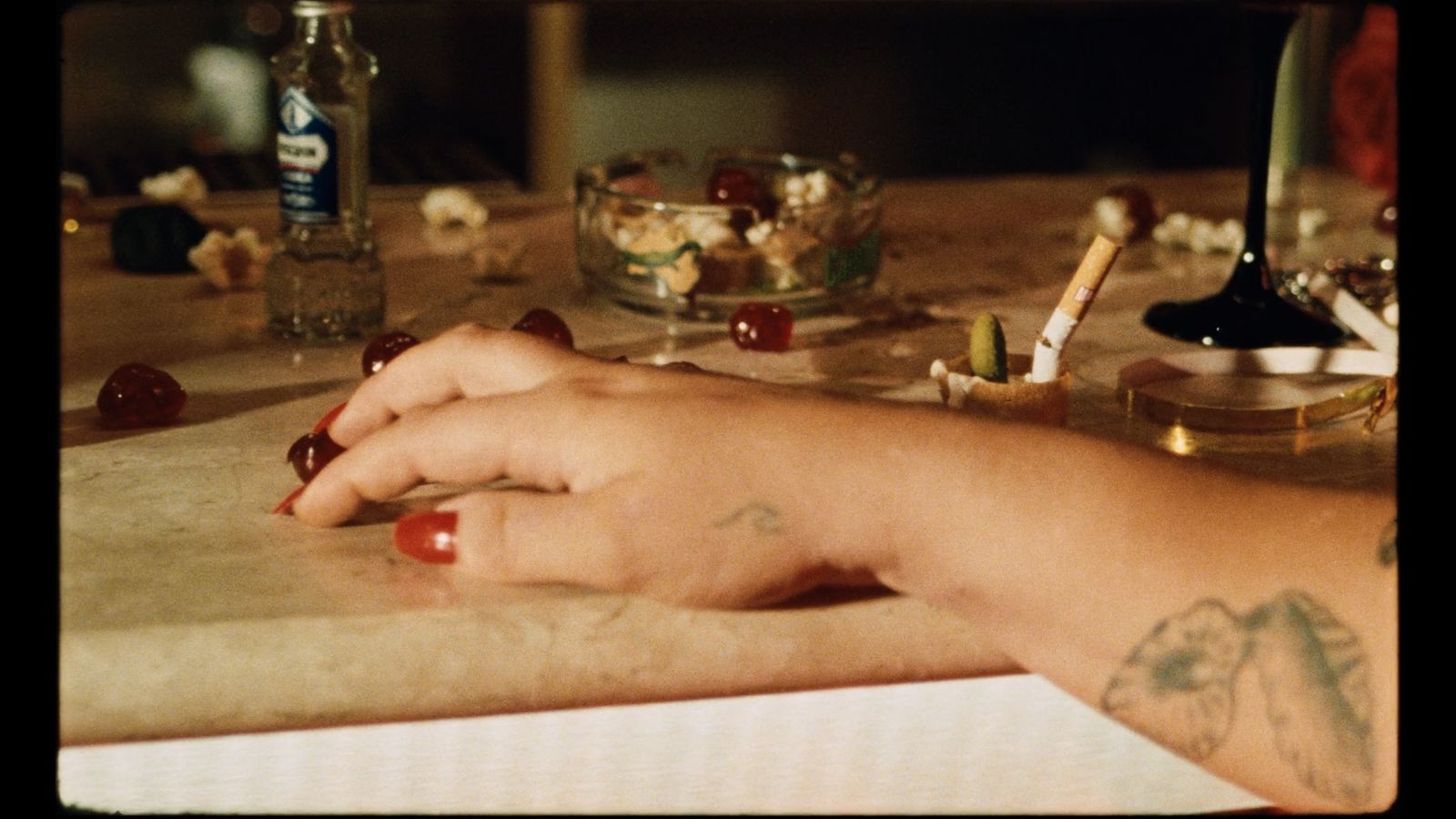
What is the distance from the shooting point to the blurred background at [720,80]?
2869 mm

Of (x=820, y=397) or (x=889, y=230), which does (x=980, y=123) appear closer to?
(x=889, y=230)

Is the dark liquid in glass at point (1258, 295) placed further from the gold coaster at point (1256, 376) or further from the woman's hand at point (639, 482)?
the woman's hand at point (639, 482)

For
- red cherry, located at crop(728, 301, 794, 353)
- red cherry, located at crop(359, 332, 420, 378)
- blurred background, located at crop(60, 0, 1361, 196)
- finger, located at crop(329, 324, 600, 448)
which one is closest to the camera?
finger, located at crop(329, 324, 600, 448)

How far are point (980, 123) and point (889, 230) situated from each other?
5.17 feet

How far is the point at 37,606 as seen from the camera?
73 centimetres

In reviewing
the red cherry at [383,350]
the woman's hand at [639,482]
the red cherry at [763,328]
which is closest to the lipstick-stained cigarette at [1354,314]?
the red cherry at [763,328]

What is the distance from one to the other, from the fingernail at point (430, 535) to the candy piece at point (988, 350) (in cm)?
33

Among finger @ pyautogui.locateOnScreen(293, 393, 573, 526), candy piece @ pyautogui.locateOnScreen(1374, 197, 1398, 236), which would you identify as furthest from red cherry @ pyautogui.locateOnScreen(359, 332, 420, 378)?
candy piece @ pyautogui.locateOnScreen(1374, 197, 1398, 236)

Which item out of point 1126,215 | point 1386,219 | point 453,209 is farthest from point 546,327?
point 1386,219

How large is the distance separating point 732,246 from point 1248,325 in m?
0.38

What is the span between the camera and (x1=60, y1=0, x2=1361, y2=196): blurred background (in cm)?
287

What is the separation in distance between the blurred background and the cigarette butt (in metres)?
2.02

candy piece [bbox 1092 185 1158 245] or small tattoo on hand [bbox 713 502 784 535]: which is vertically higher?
candy piece [bbox 1092 185 1158 245]

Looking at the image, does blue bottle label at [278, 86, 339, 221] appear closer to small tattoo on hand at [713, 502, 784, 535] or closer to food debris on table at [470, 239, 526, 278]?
food debris on table at [470, 239, 526, 278]
